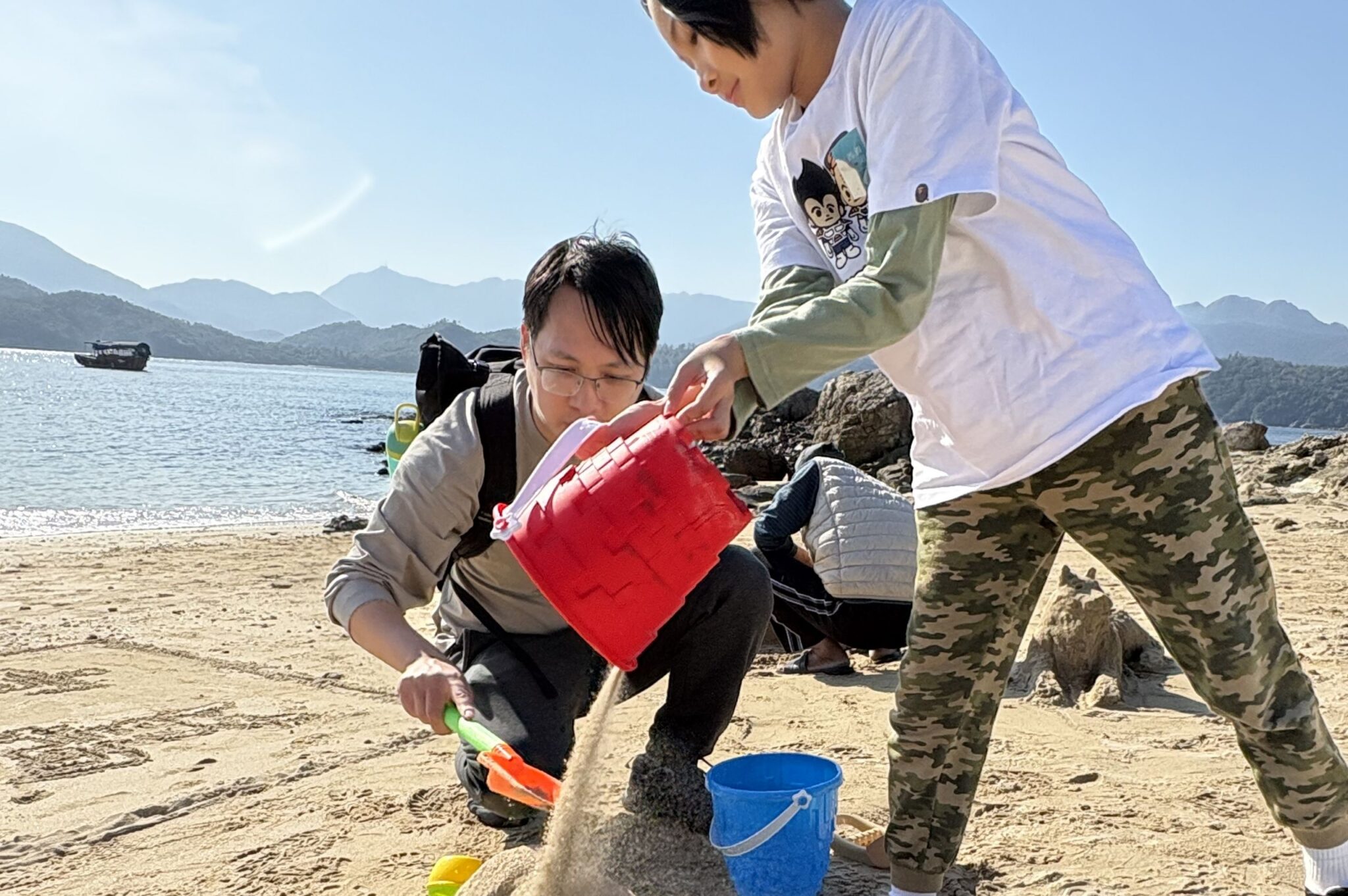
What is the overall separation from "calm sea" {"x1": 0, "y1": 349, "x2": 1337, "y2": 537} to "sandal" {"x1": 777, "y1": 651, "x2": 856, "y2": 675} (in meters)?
7.96

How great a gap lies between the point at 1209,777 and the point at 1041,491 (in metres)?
1.33

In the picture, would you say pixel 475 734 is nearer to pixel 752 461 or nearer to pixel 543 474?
pixel 543 474

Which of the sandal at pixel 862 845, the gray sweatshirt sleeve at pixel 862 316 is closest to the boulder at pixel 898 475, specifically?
the sandal at pixel 862 845

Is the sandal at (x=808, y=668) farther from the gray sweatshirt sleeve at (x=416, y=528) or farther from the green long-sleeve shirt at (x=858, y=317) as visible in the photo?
the green long-sleeve shirt at (x=858, y=317)

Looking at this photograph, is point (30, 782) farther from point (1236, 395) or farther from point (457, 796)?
point (1236, 395)

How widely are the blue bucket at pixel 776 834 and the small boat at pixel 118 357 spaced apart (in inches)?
2490

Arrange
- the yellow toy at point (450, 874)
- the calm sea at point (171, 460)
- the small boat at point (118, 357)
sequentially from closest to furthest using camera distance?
the yellow toy at point (450, 874) < the calm sea at point (171, 460) < the small boat at point (118, 357)

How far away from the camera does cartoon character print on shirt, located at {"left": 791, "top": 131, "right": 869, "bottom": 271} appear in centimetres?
180

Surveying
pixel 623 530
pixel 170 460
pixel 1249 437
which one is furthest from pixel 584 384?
pixel 170 460

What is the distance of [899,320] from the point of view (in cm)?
153

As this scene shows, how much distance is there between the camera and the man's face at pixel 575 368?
7.95 ft

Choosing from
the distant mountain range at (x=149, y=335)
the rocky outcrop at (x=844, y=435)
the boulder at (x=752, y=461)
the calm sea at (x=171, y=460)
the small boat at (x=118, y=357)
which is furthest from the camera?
the distant mountain range at (x=149, y=335)

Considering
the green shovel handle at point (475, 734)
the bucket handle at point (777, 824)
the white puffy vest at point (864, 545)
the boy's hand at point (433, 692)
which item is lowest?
the bucket handle at point (777, 824)

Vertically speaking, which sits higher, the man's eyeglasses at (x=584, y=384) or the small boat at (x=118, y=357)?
the man's eyeglasses at (x=584, y=384)
